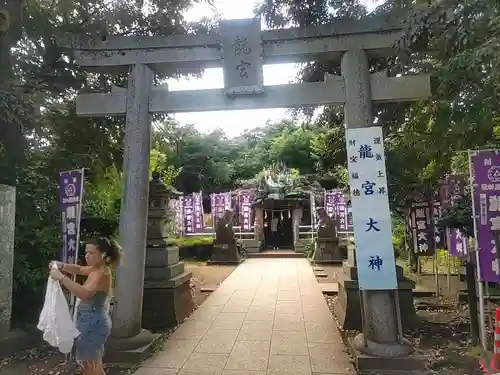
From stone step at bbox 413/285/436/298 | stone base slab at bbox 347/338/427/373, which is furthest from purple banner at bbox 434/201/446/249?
stone base slab at bbox 347/338/427/373

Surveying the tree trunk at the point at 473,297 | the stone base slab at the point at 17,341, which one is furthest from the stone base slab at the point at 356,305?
the stone base slab at the point at 17,341

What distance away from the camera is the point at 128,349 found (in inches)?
187

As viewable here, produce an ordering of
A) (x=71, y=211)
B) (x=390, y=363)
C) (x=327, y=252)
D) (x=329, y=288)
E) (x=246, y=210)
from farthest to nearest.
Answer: (x=246, y=210) < (x=327, y=252) < (x=329, y=288) < (x=71, y=211) < (x=390, y=363)

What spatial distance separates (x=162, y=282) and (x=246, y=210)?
45.9 ft

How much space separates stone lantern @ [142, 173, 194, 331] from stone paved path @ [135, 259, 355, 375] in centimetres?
33

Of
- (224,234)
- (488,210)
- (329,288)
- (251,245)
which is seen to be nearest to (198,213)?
(251,245)

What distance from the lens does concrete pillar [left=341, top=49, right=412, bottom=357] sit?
4.47m

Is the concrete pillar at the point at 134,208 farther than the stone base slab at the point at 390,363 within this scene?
Yes

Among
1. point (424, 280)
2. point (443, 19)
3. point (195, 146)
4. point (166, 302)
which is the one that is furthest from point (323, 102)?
point (195, 146)

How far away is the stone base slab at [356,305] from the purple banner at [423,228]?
1.76m

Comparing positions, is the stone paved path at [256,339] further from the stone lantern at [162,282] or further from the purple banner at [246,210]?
the purple banner at [246,210]

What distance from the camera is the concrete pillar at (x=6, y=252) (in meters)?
4.95

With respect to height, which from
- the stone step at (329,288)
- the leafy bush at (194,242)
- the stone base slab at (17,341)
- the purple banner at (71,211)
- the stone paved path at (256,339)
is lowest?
the stone paved path at (256,339)

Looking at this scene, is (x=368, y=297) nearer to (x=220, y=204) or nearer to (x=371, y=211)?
(x=371, y=211)
